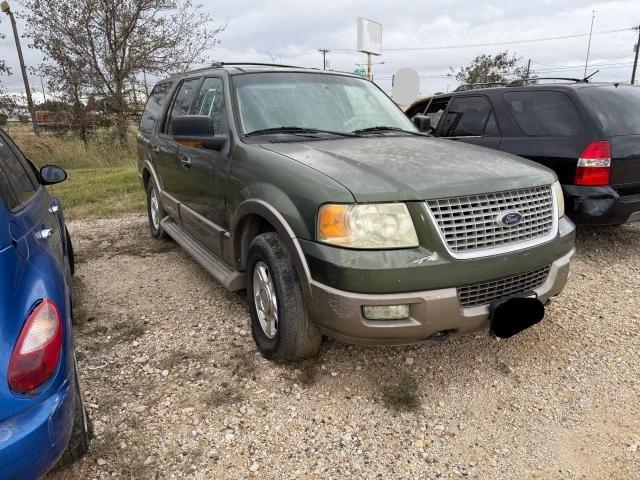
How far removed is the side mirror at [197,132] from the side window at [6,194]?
1141 millimetres

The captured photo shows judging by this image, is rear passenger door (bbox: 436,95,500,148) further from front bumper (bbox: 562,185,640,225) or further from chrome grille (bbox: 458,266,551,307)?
chrome grille (bbox: 458,266,551,307)

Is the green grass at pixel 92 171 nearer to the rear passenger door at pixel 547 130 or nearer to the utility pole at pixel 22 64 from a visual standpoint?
the utility pole at pixel 22 64

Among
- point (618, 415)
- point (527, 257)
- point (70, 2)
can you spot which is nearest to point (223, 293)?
point (527, 257)

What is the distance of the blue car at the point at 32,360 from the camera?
4.89 feet

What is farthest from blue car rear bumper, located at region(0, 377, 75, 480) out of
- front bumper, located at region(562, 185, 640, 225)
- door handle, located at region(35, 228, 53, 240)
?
front bumper, located at region(562, 185, 640, 225)

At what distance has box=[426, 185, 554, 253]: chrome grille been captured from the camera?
2340mm

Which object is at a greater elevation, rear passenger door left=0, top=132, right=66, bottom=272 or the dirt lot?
rear passenger door left=0, top=132, right=66, bottom=272

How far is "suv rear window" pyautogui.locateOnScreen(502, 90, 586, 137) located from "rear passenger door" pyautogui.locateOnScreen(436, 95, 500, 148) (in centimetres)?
26

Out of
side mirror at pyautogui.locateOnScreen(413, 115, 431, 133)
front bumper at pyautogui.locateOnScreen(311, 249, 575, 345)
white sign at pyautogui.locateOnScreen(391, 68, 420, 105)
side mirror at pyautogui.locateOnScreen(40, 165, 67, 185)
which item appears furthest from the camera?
white sign at pyautogui.locateOnScreen(391, 68, 420, 105)

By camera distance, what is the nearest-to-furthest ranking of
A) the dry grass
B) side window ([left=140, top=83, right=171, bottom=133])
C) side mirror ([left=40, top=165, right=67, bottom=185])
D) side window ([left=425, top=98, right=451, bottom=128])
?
side mirror ([left=40, top=165, right=67, bottom=185]) < side window ([left=140, top=83, right=171, bottom=133]) < side window ([left=425, top=98, right=451, bottom=128]) < the dry grass

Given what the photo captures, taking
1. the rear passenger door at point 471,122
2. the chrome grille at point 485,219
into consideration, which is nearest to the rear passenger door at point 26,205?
the chrome grille at point 485,219

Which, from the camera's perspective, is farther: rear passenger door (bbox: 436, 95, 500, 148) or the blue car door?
rear passenger door (bbox: 436, 95, 500, 148)

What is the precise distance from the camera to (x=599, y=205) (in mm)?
4328

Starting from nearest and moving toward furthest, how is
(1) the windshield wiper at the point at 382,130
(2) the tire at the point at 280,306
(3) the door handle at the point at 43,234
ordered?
(3) the door handle at the point at 43,234 < (2) the tire at the point at 280,306 < (1) the windshield wiper at the point at 382,130
